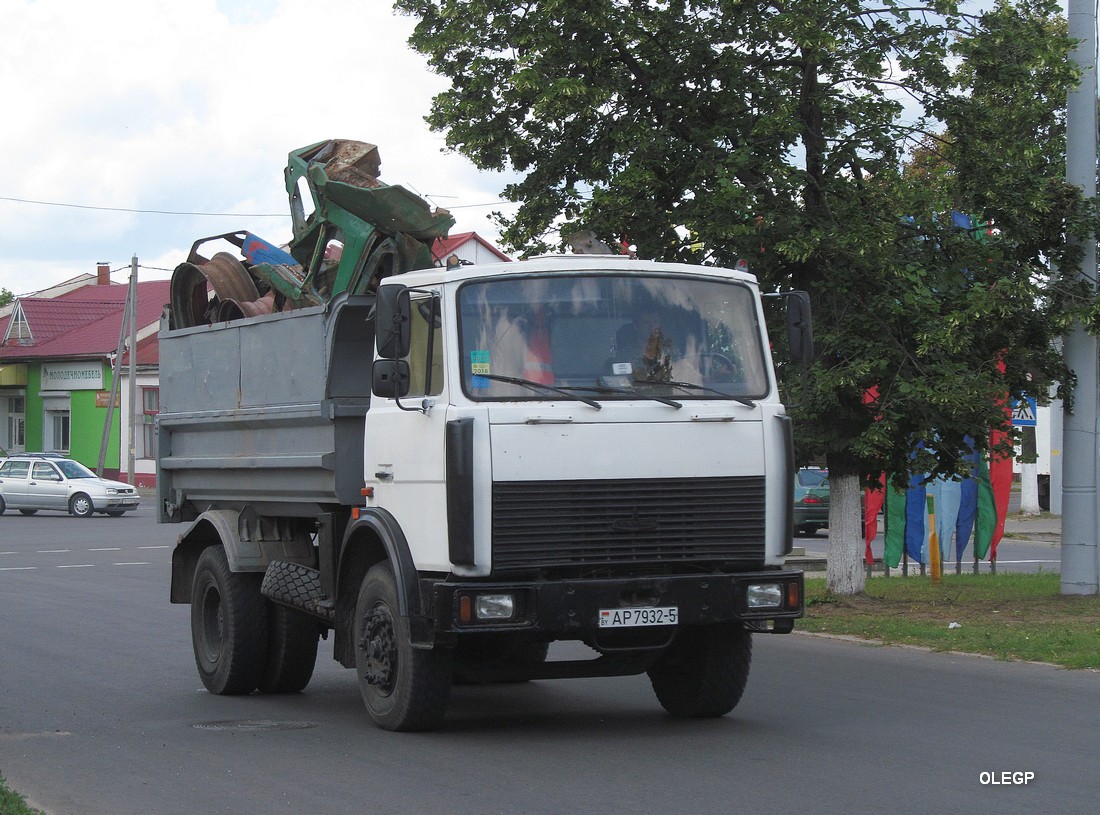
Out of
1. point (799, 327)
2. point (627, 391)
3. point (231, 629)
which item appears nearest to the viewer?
point (627, 391)

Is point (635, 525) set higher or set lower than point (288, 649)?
higher

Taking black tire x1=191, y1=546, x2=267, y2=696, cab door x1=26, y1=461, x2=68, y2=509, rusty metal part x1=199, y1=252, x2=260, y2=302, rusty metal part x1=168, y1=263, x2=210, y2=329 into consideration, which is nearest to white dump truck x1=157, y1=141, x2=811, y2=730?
black tire x1=191, y1=546, x2=267, y2=696

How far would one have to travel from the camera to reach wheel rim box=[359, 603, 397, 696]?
8555 millimetres

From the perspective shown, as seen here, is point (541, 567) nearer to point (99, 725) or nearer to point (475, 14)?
point (99, 725)

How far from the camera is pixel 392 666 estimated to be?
339 inches

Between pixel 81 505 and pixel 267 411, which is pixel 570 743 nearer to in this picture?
pixel 267 411

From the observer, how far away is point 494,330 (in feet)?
27.1

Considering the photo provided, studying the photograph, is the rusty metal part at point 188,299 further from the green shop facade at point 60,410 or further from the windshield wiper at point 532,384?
the green shop facade at point 60,410

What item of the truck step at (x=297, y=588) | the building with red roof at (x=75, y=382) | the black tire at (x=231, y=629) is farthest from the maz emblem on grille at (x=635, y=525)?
the building with red roof at (x=75, y=382)

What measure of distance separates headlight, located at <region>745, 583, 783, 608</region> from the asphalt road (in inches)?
30.1

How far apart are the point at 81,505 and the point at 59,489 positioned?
2.57 ft

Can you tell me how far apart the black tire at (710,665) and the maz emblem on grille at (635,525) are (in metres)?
1.04

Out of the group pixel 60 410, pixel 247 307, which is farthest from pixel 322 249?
pixel 60 410

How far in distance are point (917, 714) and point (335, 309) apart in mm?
4401
